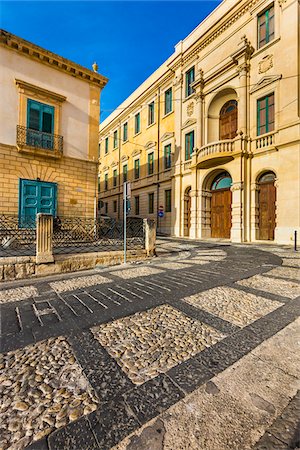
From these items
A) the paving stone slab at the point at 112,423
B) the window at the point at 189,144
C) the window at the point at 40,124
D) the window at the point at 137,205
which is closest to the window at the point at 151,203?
the window at the point at 137,205

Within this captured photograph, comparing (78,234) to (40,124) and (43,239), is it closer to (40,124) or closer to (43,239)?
(43,239)

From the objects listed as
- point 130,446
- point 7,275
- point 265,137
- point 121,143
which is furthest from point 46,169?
point 121,143

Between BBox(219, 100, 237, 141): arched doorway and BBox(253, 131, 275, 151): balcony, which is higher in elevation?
BBox(219, 100, 237, 141): arched doorway

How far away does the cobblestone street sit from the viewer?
129 cm

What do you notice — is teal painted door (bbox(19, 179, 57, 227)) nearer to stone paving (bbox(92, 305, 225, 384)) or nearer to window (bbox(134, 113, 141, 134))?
stone paving (bbox(92, 305, 225, 384))

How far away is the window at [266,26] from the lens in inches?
508

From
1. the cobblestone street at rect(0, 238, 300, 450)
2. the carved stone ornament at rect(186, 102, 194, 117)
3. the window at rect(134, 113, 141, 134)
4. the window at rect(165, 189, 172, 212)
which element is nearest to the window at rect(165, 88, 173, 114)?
the carved stone ornament at rect(186, 102, 194, 117)

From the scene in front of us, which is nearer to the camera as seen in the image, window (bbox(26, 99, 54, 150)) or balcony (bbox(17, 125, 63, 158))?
balcony (bbox(17, 125, 63, 158))

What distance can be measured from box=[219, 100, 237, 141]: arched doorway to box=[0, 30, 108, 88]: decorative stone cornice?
29.4 feet

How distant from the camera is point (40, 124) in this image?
35.0ft

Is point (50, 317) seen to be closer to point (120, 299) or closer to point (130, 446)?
point (120, 299)

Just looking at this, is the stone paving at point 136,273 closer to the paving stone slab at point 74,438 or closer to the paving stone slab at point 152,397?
the paving stone slab at point 152,397

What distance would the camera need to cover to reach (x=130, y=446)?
1.21 metres

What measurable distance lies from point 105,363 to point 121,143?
27683 mm
